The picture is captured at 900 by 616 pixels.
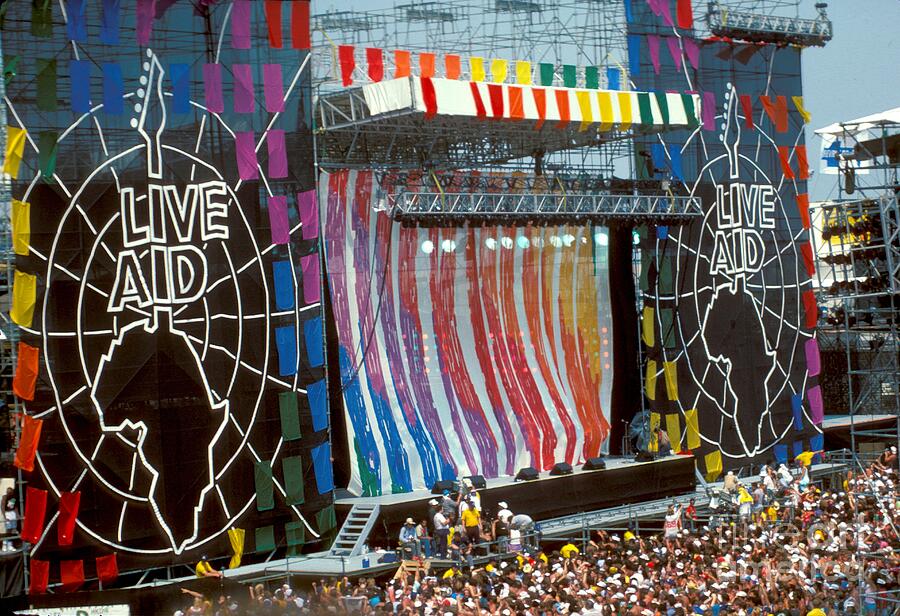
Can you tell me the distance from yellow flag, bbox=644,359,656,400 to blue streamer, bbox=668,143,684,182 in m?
3.93

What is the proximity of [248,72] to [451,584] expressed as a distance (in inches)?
370

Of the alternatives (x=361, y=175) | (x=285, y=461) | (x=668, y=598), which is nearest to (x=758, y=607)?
(x=668, y=598)

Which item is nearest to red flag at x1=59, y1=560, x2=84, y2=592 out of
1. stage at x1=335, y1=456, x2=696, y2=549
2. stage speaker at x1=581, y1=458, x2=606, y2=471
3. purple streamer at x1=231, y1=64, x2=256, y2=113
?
stage at x1=335, y1=456, x2=696, y2=549

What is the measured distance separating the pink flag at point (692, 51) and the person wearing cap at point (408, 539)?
41.8ft

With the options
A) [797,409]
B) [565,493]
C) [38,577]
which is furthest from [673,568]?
[797,409]

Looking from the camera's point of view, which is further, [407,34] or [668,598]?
[407,34]

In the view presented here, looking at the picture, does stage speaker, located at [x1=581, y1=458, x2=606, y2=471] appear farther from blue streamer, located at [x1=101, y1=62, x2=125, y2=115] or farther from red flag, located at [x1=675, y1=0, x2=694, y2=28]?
blue streamer, located at [x1=101, y1=62, x2=125, y2=115]

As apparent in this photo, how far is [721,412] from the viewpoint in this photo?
31.9 metres

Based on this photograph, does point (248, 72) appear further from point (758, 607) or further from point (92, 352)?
point (758, 607)

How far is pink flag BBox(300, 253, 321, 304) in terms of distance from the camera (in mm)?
25297

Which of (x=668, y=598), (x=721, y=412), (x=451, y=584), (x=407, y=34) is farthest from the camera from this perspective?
(x=721, y=412)

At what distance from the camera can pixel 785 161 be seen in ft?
110

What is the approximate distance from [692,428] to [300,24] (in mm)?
12178

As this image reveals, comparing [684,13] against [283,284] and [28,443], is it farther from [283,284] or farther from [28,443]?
[28,443]
